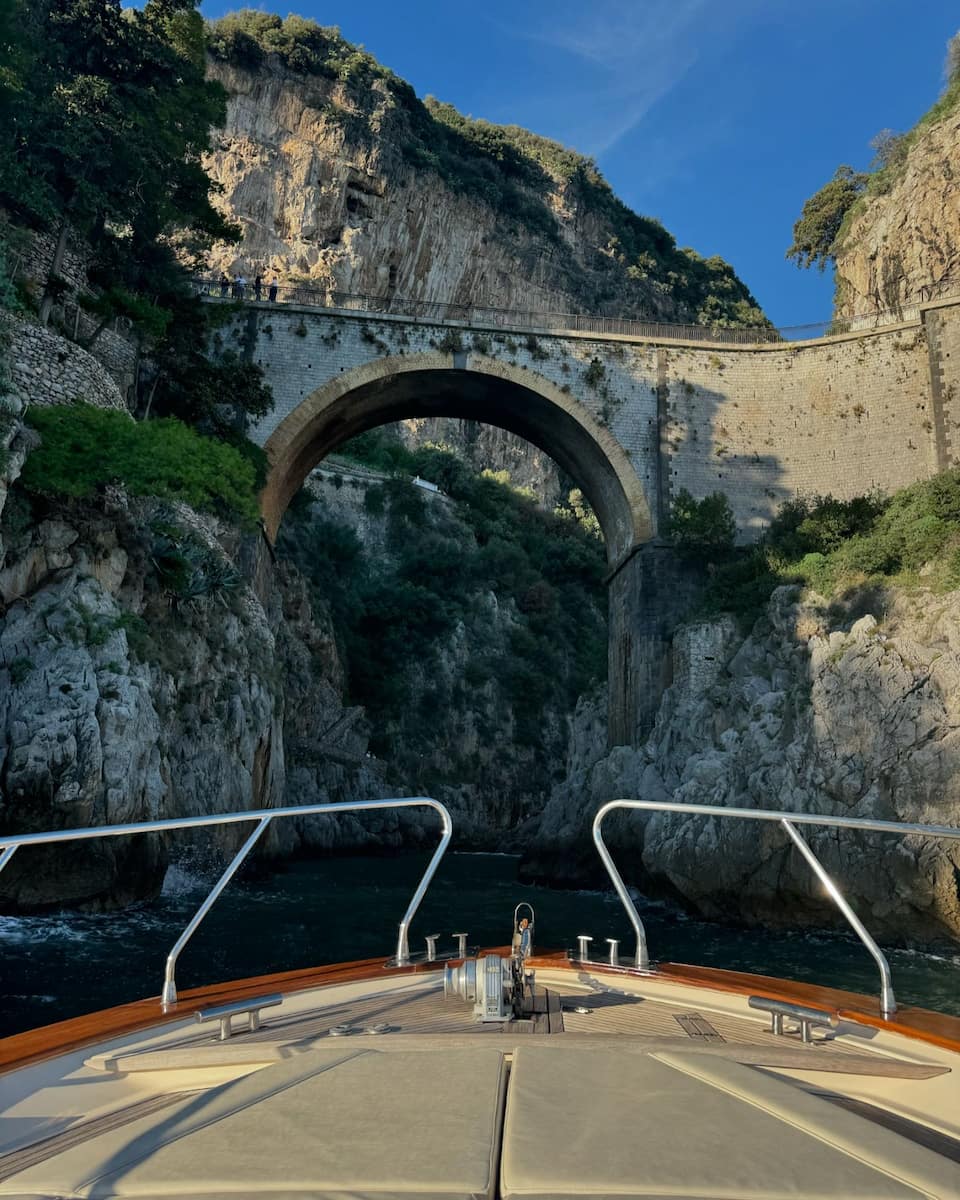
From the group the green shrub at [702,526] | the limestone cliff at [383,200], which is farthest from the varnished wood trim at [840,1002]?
the limestone cliff at [383,200]

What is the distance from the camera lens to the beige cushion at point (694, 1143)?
71.8 inches

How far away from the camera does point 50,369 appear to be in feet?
50.6

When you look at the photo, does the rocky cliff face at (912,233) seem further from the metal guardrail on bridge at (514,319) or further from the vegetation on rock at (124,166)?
the vegetation on rock at (124,166)

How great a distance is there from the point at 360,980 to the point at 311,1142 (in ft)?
8.28

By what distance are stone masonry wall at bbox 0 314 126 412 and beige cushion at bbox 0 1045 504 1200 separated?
13796 millimetres

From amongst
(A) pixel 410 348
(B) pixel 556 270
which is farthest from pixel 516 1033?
(B) pixel 556 270

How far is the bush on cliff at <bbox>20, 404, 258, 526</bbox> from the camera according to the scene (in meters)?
13.8

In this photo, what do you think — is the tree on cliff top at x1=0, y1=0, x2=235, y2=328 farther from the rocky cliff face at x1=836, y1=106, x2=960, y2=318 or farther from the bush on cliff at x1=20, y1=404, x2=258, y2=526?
the rocky cliff face at x1=836, y1=106, x2=960, y2=318

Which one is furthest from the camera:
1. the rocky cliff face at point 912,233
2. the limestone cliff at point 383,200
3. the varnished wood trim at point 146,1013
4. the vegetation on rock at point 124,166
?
the limestone cliff at point 383,200

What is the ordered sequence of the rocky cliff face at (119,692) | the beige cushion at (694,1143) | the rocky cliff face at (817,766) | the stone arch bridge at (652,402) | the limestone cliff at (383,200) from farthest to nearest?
the limestone cliff at (383,200) < the stone arch bridge at (652,402) < the rocky cliff face at (817,766) < the rocky cliff face at (119,692) < the beige cushion at (694,1143)

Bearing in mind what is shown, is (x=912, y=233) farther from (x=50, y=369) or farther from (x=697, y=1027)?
(x=697, y=1027)

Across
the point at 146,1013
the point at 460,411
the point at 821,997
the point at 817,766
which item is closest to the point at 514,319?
the point at 460,411

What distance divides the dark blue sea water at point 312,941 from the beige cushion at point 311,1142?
519cm

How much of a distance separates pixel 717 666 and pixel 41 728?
49.3ft
